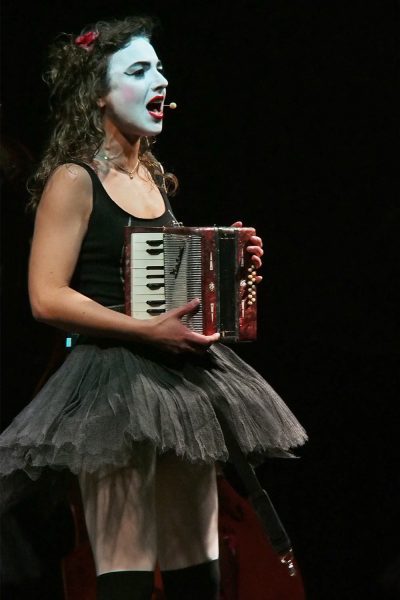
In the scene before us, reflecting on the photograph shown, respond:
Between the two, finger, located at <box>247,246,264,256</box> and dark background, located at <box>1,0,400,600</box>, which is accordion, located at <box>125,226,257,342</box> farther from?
dark background, located at <box>1,0,400,600</box>

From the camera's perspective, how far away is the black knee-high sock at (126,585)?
6.22 ft

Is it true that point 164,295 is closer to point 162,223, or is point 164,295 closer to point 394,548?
point 162,223

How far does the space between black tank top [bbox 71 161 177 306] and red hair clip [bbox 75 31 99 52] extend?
0.28 metres

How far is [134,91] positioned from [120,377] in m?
0.59

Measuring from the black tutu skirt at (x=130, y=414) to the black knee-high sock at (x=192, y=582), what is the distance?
0.85 ft

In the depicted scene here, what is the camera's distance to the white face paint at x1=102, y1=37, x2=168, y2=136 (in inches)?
83.0

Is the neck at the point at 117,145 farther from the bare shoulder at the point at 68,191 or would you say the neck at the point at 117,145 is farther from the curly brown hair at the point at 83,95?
the bare shoulder at the point at 68,191

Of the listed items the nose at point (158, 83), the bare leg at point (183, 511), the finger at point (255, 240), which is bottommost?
the bare leg at point (183, 511)

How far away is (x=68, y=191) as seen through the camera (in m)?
1.98

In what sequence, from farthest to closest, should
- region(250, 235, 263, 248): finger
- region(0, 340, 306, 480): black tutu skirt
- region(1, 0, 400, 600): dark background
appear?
region(1, 0, 400, 600): dark background, region(250, 235, 263, 248): finger, region(0, 340, 306, 480): black tutu skirt

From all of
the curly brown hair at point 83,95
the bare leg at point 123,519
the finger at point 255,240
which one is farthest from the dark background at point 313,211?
the bare leg at point 123,519

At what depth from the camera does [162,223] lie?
212 centimetres

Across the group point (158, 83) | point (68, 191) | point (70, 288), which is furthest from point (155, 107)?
point (70, 288)

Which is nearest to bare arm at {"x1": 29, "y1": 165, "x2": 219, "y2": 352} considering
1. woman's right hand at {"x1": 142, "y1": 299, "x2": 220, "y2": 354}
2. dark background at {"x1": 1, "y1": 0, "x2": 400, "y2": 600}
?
woman's right hand at {"x1": 142, "y1": 299, "x2": 220, "y2": 354}
